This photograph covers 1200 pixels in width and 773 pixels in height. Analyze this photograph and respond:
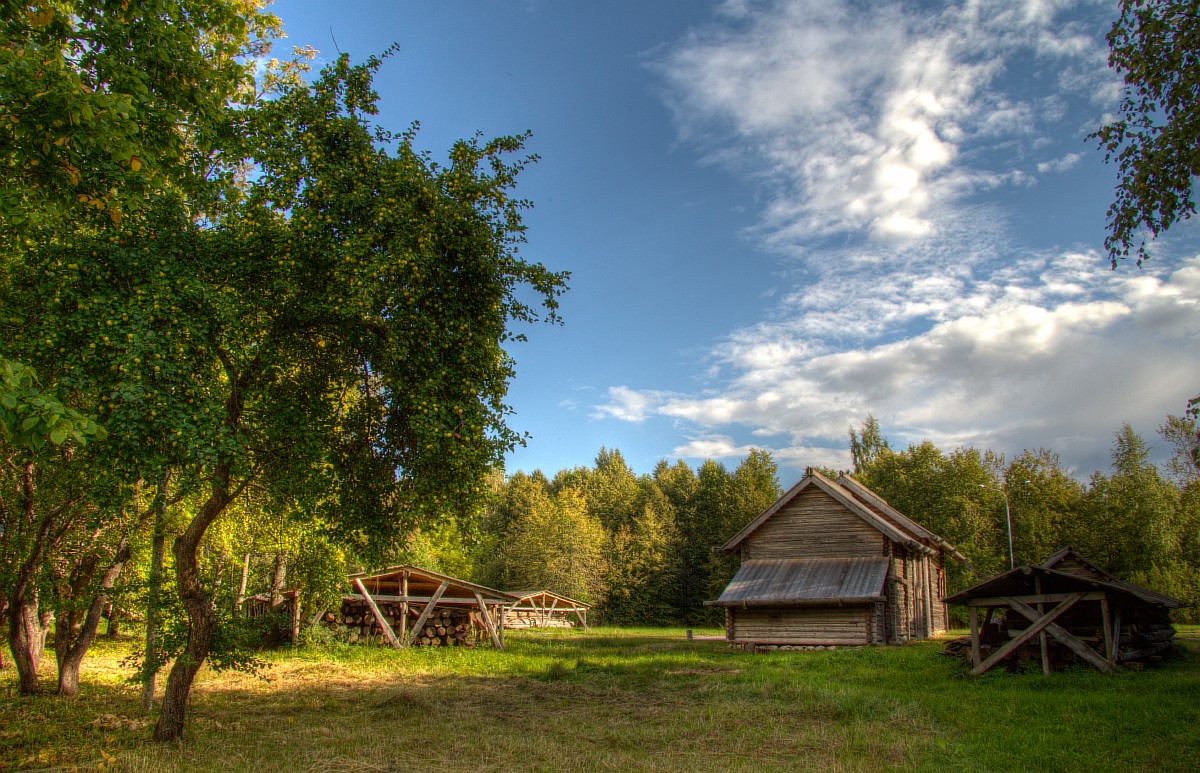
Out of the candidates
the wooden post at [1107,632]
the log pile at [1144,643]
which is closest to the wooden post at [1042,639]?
the wooden post at [1107,632]

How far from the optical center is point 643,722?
13.8 meters

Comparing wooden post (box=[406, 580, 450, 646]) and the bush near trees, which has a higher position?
the bush near trees

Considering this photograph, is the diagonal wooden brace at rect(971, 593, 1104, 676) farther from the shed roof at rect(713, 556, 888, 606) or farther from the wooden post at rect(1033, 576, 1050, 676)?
the shed roof at rect(713, 556, 888, 606)

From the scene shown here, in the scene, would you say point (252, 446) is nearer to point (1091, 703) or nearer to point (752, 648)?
point (1091, 703)

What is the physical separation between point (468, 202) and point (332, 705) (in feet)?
38.7

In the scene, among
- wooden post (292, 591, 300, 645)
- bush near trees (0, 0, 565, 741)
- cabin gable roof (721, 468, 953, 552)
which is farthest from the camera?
cabin gable roof (721, 468, 953, 552)

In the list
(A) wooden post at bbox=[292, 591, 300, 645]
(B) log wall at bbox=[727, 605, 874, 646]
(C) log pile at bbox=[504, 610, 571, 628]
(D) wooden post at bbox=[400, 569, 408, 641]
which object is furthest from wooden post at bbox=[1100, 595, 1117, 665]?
(C) log pile at bbox=[504, 610, 571, 628]

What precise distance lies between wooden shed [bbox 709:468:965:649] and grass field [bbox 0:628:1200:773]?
249 inches

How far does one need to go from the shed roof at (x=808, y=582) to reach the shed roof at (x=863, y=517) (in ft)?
4.78

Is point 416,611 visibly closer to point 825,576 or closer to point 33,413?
point 825,576

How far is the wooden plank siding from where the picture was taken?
31297 millimetres

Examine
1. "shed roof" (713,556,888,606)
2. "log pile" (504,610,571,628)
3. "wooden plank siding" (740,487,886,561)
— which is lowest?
"log pile" (504,610,571,628)

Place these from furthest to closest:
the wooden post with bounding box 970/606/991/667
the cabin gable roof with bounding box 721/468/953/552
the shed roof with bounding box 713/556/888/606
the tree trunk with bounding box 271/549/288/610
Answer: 1. the cabin gable roof with bounding box 721/468/953/552
2. the tree trunk with bounding box 271/549/288/610
3. the shed roof with bounding box 713/556/888/606
4. the wooden post with bounding box 970/606/991/667

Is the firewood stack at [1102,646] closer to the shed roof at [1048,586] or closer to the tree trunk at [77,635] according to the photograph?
the shed roof at [1048,586]
